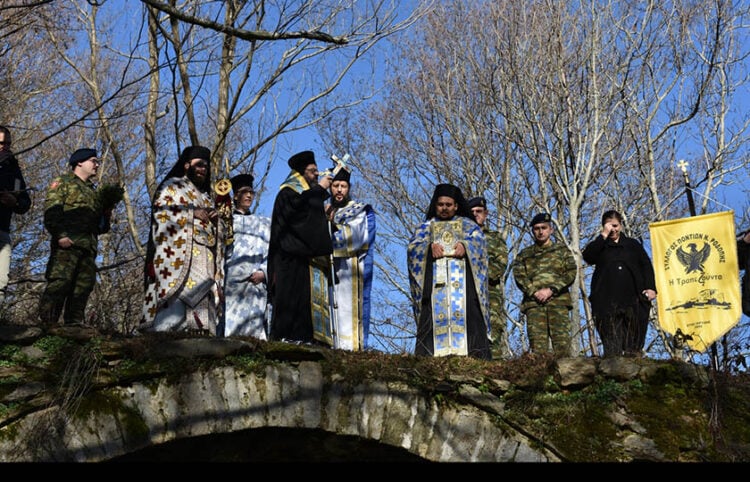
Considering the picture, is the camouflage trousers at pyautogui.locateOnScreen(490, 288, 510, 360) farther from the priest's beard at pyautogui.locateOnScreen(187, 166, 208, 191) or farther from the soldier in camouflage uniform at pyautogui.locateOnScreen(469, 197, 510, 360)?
the priest's beard at pyautogui.locateOnScreen(187, 166, 208, 191)

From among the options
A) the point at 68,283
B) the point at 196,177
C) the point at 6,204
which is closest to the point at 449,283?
the point at 196,177

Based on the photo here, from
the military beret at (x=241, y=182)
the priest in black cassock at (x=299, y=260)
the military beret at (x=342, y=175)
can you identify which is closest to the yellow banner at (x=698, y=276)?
the military beret at (x=342, y=175)

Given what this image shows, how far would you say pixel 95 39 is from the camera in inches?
611

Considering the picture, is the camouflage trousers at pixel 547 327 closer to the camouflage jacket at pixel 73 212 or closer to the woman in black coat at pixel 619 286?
the woman in black coat at pixel 619 286

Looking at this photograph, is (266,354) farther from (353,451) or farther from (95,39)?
(95,39)

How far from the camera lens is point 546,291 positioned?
10047 millimetres

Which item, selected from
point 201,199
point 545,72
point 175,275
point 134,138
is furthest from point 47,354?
point 134,138

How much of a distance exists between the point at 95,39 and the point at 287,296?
26.5ft

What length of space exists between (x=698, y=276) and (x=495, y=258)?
7.03 ft

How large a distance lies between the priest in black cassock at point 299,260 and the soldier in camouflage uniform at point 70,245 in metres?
1.61

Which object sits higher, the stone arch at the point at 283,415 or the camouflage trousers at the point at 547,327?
the camouflage trousers at the point at 547,327

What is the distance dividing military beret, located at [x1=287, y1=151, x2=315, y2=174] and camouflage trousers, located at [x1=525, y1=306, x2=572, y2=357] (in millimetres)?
2674

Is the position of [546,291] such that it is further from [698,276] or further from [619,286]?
[698,276]

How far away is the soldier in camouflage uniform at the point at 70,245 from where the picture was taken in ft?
27.4
